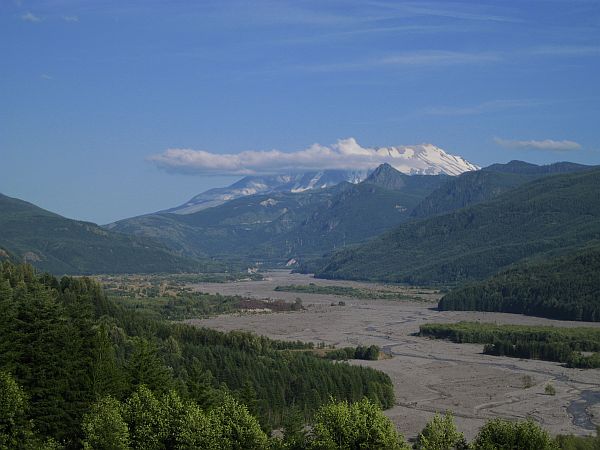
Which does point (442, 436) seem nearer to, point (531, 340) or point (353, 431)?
point (353, 431)

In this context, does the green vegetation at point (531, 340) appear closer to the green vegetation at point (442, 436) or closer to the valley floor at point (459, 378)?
the valley floor at point (459, 378)

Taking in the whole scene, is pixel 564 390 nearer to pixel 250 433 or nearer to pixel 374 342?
pixel 374 342

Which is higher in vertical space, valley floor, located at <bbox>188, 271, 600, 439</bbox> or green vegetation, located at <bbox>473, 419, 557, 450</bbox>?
green vegetation, located at <bbox>473, 419, 557, 450</bbox>

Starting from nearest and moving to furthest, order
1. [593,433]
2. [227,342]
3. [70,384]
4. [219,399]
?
[70,384]
[219,399]
[593,433]
[227,342]

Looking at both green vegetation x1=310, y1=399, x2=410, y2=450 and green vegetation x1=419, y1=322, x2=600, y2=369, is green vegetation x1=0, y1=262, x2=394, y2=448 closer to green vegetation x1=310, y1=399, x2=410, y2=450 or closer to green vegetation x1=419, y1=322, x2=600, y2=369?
→ green vegetation x1=310, y1=399, x2=410, y2=450

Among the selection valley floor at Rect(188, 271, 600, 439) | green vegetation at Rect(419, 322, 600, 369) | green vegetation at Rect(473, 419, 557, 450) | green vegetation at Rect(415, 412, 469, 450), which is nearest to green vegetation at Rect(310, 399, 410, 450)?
green vegetation at Rect(415, 412, 469, 450)

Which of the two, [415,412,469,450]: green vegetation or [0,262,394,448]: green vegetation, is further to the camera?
[0,262,394,448]: green vegetation

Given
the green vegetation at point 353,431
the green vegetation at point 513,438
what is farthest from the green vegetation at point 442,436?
the green vegetation at point 353,431

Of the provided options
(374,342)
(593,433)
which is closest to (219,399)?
(593,433)
